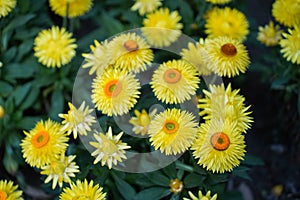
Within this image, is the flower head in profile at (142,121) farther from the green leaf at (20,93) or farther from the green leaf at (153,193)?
the green leaf at (20,93)

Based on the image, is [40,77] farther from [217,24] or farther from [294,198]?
[294,198]

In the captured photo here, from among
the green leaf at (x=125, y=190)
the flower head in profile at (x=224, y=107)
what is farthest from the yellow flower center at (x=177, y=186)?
the flower head in profile at (x=224, y=107)

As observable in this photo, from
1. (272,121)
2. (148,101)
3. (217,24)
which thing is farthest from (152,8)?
(272,121)

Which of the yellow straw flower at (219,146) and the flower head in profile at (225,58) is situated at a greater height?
the flower head in profile at (225,58)

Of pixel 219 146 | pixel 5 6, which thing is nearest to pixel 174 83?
pixel 219 146

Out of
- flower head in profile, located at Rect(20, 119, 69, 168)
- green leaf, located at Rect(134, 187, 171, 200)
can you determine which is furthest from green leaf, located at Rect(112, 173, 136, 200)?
flower head in profile, located at Rect(20, 119, 69, 168)
